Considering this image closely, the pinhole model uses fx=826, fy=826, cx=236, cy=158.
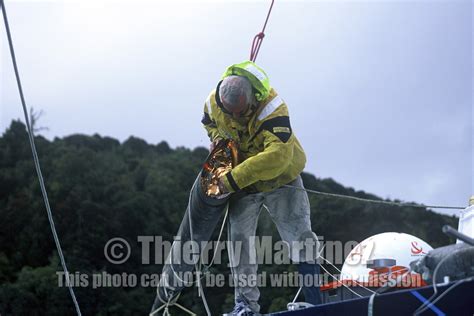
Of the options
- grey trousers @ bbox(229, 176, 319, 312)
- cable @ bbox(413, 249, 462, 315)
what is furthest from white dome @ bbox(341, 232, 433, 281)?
cable @ bbox(413, 249, 462, 315)

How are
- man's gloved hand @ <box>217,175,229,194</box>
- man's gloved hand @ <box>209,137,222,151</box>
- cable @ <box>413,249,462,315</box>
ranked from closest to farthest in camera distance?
cable @ <box>413,249,462,315</box> < man's gloved hand @ <box>217,175,229,194</box> < man's gloved hand @ <box>209,137,222,151</box>

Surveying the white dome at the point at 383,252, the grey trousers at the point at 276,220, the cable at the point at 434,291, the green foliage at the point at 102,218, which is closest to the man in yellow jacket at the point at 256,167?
the grey trousers at the point at 276,220

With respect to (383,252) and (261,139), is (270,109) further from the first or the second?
(383,252)

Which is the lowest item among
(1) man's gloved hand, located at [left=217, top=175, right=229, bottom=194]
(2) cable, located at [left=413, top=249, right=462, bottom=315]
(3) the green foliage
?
(2) cable, located at [left=413, top=249, right=462, bottom=315]

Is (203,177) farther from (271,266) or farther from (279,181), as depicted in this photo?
(271,266)

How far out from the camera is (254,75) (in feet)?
23.2

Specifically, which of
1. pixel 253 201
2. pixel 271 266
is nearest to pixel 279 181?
pixel 253 201

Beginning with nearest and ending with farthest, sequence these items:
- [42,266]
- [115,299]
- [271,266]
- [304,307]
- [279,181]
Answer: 1. [304,307]
2. [279,181]
3. [271,266]
4. [115,299]
5. [42,266]

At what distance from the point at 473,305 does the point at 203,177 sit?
10.2ft

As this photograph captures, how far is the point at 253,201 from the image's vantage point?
24.6 ft

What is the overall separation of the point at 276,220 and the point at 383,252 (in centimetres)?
240

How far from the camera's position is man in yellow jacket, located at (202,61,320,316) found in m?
6.96

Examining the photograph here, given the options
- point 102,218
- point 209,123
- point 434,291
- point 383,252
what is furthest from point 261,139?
point 102,218

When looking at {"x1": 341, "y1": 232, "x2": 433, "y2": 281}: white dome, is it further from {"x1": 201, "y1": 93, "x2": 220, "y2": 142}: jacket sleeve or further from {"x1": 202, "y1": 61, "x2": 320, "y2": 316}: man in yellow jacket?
{"x1": 201, "y1": 93, "x2": 220, "y2": 142}: jacket sleeve
